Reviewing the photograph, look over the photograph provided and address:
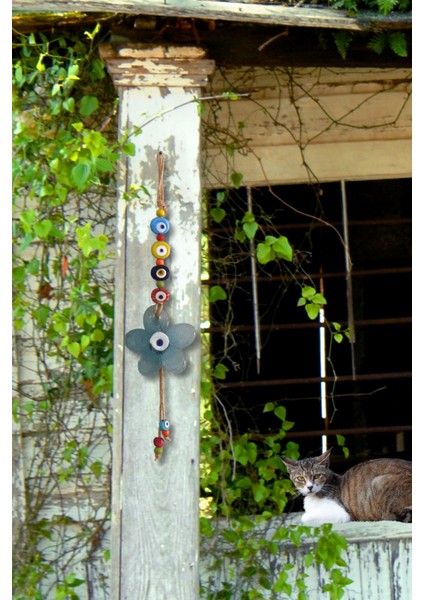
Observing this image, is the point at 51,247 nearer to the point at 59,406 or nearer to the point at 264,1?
the point at 59,406

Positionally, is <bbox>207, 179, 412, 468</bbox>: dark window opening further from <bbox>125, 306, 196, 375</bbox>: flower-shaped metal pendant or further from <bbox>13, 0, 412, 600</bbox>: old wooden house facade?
<bbox>125, 306, 196, 375</bbox>: flower-shaped metal pendant

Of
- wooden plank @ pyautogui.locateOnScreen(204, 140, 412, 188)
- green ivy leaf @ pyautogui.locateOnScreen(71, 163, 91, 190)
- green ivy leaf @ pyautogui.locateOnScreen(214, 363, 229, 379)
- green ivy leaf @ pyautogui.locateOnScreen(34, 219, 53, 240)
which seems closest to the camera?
green ivy leaf @ pyautogui.locateOnScreen(71, 163, 91, 190)

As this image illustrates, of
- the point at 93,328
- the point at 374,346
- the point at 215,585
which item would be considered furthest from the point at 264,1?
the point at 374,346

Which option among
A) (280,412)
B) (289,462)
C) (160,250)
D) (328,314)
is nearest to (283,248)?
(160,250)

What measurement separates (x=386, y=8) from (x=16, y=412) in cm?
250

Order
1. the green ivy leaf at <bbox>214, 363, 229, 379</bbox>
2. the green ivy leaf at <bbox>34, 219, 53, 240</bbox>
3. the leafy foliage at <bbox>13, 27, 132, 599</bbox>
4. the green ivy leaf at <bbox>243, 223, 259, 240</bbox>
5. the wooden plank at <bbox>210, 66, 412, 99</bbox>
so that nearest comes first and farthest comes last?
the green ivy leaf at <bbox>34, 219, 53, 240</bbox> < the green ivy leaf at <bbox>243, 223, 259, 240</bbox> < the leafy foliage at <bbox>13, 27, 132, 599</bbox> < the green ivy leaf at <bbox>214, 363, 229, 379</bbox> < the wooden plank at <bbox>210, 66, 412, 99</bbox>

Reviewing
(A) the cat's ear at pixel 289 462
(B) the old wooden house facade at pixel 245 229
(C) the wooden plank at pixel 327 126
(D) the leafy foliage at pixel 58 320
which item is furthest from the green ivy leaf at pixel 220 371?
(C) the wooden plank at pixel 327 126

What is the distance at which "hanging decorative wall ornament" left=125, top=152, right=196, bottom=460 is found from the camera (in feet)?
13.1

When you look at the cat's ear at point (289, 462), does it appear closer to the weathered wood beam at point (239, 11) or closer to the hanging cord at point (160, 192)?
the hanging cord at point (160, 192)

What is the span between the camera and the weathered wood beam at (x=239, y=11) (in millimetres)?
3781

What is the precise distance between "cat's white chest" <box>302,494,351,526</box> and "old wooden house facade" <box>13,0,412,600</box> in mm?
164

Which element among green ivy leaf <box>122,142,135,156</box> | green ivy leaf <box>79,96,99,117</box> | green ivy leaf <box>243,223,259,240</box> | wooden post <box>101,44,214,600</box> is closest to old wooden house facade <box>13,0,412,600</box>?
wooden post <box>101,44,214,600</box>

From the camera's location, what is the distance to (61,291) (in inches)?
202

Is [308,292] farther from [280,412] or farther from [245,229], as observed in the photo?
[280,412]
